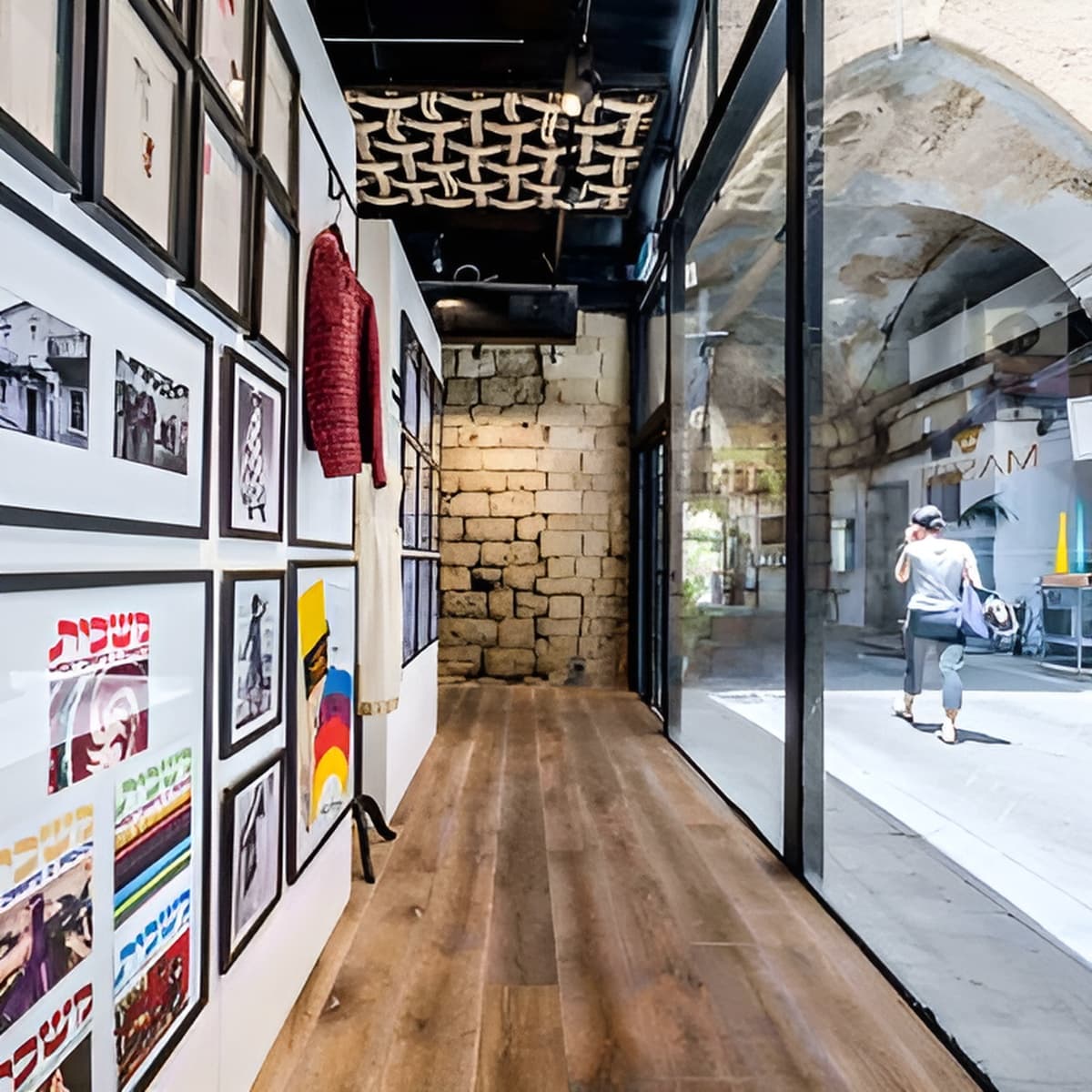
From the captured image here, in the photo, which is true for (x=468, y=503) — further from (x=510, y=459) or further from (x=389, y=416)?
(x=389, y=416)

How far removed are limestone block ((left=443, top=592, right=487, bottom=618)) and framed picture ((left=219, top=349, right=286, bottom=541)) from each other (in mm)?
4806

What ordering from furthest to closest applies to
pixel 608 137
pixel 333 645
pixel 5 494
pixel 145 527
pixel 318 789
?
pixel 608 137
pixel 333 645
pixel 318 789
pixel 145 527
pixel 5 494

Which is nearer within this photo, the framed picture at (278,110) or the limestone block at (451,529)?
the framed picture at (278,110)

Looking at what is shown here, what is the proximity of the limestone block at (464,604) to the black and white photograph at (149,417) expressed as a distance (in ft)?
17.4

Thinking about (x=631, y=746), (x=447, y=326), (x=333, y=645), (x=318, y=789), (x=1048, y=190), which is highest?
(x=447, y=326)

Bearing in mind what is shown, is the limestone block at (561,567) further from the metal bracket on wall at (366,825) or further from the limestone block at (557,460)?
the metal bracket on wall at (366,825)

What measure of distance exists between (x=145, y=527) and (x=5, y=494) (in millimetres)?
307

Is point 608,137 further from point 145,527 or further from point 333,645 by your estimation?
point 145,527

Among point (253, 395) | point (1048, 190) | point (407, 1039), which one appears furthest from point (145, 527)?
point (1048, 190)

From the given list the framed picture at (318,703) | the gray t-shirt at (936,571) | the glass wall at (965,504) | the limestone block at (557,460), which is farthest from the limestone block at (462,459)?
the gray t-shirt at (936,571)

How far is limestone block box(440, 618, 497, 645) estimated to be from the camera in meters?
6.48

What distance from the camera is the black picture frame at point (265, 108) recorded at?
5.00 feet

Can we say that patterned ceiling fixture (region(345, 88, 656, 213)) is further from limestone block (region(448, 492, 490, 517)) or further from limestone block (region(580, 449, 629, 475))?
limestone block (region(448, 492, 490, 517))

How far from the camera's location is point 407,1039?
5.52 feet
